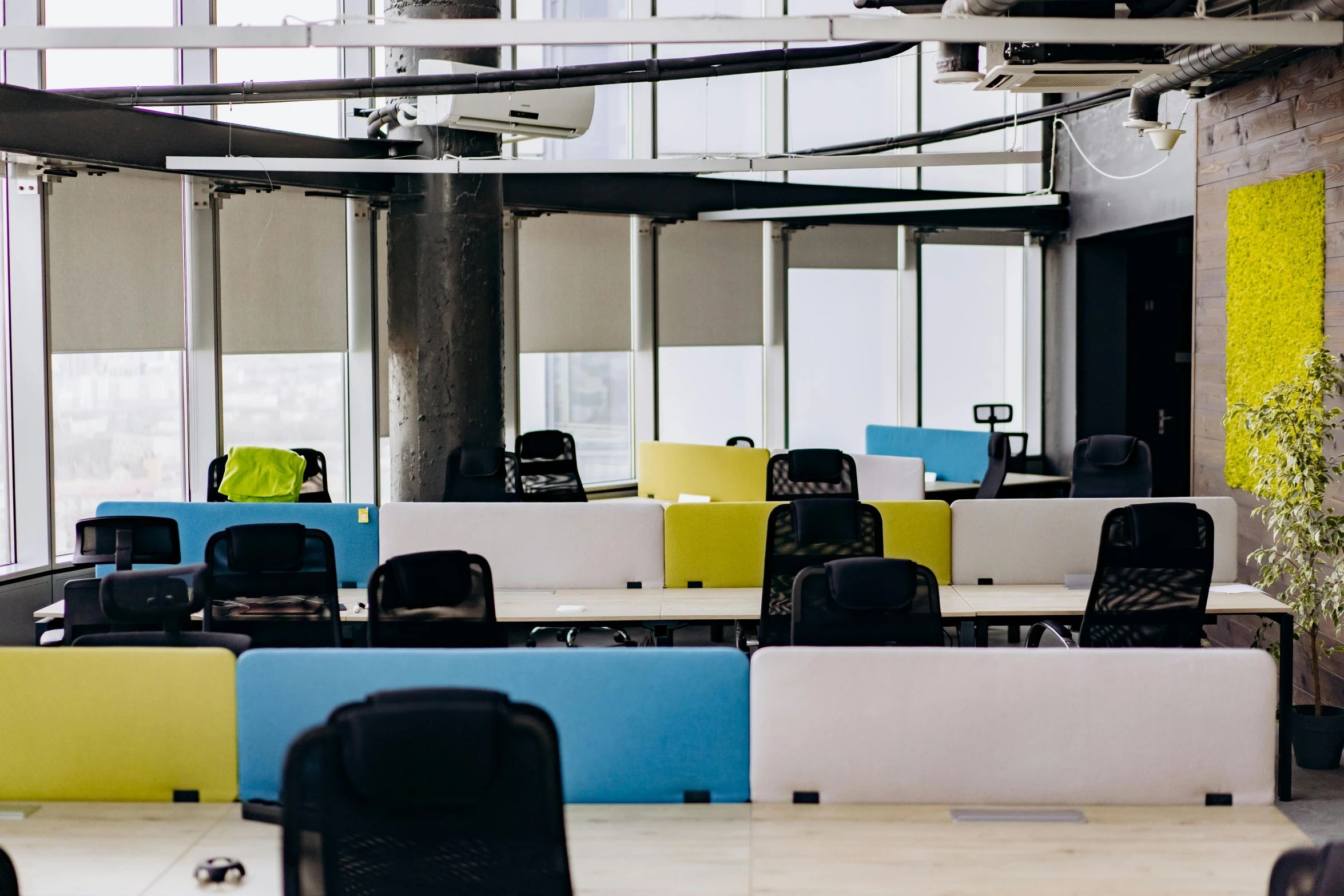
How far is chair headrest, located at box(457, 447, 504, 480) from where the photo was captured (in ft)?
25.5

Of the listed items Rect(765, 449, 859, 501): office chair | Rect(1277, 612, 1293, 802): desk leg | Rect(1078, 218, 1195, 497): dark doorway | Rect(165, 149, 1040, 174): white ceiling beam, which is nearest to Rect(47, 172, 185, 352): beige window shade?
Rect(165, 149, 1040, 174): white ceiling beam

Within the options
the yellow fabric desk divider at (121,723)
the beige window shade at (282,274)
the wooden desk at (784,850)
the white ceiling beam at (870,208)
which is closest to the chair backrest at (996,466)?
the white ceiling beam at (870,208)

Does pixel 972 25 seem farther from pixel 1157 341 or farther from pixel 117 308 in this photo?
pixel 1157 341

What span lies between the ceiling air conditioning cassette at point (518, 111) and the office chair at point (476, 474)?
1.83 metres

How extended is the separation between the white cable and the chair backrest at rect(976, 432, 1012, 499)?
245cm

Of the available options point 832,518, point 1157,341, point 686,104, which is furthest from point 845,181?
point 832,518

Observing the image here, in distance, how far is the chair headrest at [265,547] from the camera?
4965mm

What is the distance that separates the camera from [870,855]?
2.96 m

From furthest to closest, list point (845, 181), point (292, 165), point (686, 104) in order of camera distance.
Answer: point (845, 181)
point (686, 104)
point (292, 165)

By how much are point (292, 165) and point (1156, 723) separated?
5308mm

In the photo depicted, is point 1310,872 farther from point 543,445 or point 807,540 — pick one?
point 543,445

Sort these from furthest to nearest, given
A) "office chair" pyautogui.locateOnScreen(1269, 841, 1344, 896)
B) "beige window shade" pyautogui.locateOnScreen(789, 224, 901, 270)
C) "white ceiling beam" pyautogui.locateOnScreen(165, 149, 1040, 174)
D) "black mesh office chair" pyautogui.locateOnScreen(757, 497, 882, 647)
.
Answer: "beige window shade" pyautogui.locateOnScreen(789, 224, 901, 270)
"white ceiling beam" pyautogui.locateOnScreen(165, 149, 1040, 174)
"black mesh office chair" pyautogui.locateOnScreen(757, 497, 882, 647)
"office chair" pyautogui.locateOnScreen(1269, 841, 1344, 896)

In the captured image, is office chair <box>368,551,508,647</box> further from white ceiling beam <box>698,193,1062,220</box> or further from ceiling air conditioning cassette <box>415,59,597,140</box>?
white ceiling beam <box>698,193,1062,220</box>

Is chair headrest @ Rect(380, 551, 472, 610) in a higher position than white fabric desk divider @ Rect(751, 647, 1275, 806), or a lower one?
higher
